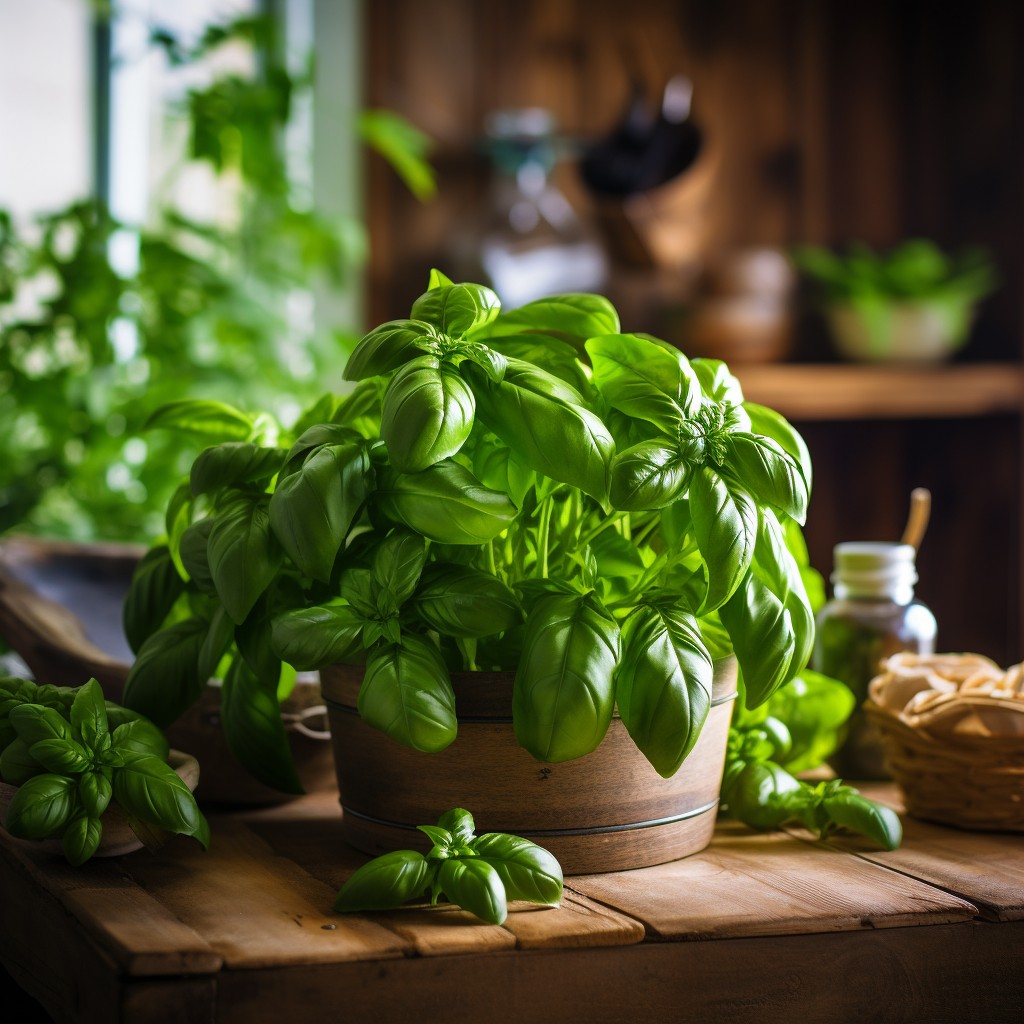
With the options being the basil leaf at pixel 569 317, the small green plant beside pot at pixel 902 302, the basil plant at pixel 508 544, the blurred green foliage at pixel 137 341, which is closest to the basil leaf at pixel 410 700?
the basil plant at pixel 508 544

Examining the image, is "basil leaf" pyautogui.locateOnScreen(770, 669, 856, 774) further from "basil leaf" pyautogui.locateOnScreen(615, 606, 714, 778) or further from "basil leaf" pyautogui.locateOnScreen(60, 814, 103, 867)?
"basil leaf" pyautogui.locateOnScreen(60, 814, 103, 867)

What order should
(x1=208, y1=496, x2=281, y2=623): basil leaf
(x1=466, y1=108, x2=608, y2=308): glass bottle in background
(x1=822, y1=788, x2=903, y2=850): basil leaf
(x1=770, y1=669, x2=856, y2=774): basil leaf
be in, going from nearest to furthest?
(x1=208, y1=496, x2=281, y2=623): basil leaf → (x1=822, y1=788, x2=903, y2=850): basil leaf → (x1=770, y1=669, x2=856, y2=774): basil leaf → (x1=466, y1=108, x2=608, y2=308): glass bottle in background

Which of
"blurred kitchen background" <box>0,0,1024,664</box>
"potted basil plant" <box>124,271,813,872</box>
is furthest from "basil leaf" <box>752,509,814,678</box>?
"blurred kitchen background" <box>0,0,1024,664</box>

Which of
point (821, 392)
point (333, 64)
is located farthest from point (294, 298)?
point (821, 392)

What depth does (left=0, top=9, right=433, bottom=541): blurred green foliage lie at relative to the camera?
5.39 feet

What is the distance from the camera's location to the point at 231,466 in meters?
0.74

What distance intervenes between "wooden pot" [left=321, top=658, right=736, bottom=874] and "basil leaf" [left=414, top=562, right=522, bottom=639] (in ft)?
0.15

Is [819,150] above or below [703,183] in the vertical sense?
above

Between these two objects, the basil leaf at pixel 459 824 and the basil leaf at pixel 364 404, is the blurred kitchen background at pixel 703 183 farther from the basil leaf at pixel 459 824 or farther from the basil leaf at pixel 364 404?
the basil leaf at pixel 459 824

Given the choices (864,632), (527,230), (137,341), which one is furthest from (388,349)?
(527,230)

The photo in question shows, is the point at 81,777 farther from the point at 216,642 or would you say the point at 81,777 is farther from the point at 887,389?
the point at 887,389

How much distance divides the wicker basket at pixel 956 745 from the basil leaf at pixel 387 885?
0.36 metres

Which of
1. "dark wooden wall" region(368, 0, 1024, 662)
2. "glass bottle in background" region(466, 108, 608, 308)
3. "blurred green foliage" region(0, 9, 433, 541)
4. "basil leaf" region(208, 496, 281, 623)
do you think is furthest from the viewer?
"dark wooden wall" region(368, 0, 1024, 662)

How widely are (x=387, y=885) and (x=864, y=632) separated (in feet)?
1.55
